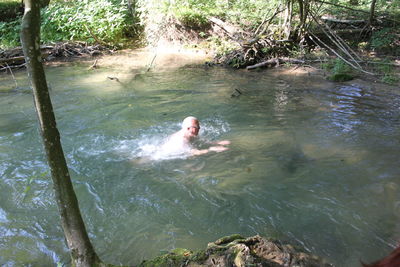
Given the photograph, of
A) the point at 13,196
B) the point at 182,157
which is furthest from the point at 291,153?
the point at 13,196

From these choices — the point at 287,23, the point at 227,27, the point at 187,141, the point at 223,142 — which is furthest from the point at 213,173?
the point at 227,27

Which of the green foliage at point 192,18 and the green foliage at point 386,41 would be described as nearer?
the green foliage at point 386,41

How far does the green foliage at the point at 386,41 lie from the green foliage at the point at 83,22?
11.7 meters

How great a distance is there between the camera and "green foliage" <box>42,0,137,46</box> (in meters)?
16.0

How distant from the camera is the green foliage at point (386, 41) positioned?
12.2 m

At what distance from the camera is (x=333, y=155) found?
5953 mm

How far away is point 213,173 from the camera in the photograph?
559 cm

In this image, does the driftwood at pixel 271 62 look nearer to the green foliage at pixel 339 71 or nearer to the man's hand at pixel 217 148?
the green foliage at pixel 339 71

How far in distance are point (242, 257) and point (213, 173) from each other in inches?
118

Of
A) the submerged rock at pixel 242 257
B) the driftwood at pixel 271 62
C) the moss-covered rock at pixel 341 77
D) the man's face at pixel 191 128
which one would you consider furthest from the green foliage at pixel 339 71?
the submerged rock at pixel 242 257

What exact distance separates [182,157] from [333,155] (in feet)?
9.29

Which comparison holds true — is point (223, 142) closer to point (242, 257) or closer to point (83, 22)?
point (242, 257)

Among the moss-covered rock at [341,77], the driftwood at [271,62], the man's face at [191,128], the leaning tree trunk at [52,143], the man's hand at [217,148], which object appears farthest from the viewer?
the driftwood at [271,62]

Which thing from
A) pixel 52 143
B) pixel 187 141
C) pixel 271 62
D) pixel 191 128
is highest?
pixel 52 143
